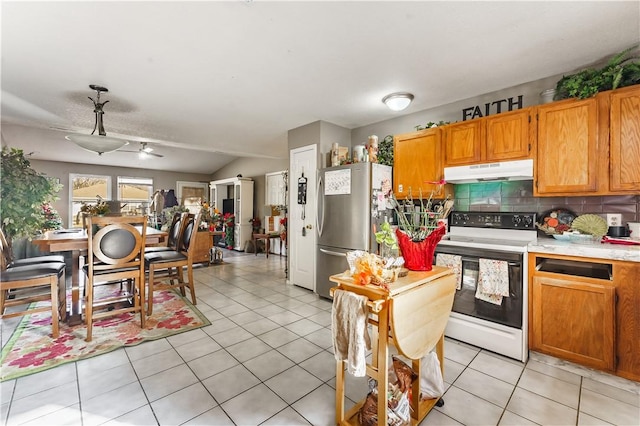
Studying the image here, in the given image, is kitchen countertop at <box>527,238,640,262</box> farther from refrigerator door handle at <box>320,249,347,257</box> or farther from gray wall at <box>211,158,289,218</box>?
gray wall at <box>211,158,289,218</box>

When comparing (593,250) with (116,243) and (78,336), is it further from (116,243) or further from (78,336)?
(78,336)

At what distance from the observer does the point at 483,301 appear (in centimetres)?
229

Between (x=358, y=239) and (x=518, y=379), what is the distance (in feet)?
6.09

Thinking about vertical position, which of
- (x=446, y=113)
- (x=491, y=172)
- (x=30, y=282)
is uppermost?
(x=446, y=113)

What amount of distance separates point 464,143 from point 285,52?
6.46 ft

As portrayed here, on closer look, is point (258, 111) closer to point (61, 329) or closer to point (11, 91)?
point (11, 91)

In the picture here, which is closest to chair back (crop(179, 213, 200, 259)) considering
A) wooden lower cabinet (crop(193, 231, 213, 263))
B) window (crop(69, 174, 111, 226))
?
wooden lower cabinet (crop(193, 231, 213, 263))

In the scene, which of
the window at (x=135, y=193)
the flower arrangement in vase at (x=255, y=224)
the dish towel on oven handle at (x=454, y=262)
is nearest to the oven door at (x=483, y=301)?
the dish towel on oven handle at (x=454, y=262)

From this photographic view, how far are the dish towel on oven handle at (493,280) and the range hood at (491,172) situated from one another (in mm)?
872

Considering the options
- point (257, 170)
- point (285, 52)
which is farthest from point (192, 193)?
point (285, 52)

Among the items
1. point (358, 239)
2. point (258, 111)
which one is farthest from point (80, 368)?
point (258, 111)

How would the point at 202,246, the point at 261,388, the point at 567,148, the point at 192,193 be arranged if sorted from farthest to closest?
the point at 192,193 → the point at 202,246 → the point at 567,148 → the point at 261,388

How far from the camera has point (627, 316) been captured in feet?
5.94

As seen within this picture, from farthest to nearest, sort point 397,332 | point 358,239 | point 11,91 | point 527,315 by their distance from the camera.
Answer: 1. point 358,239
2. point 11,91
3. point 527,315
4. point 397,332
